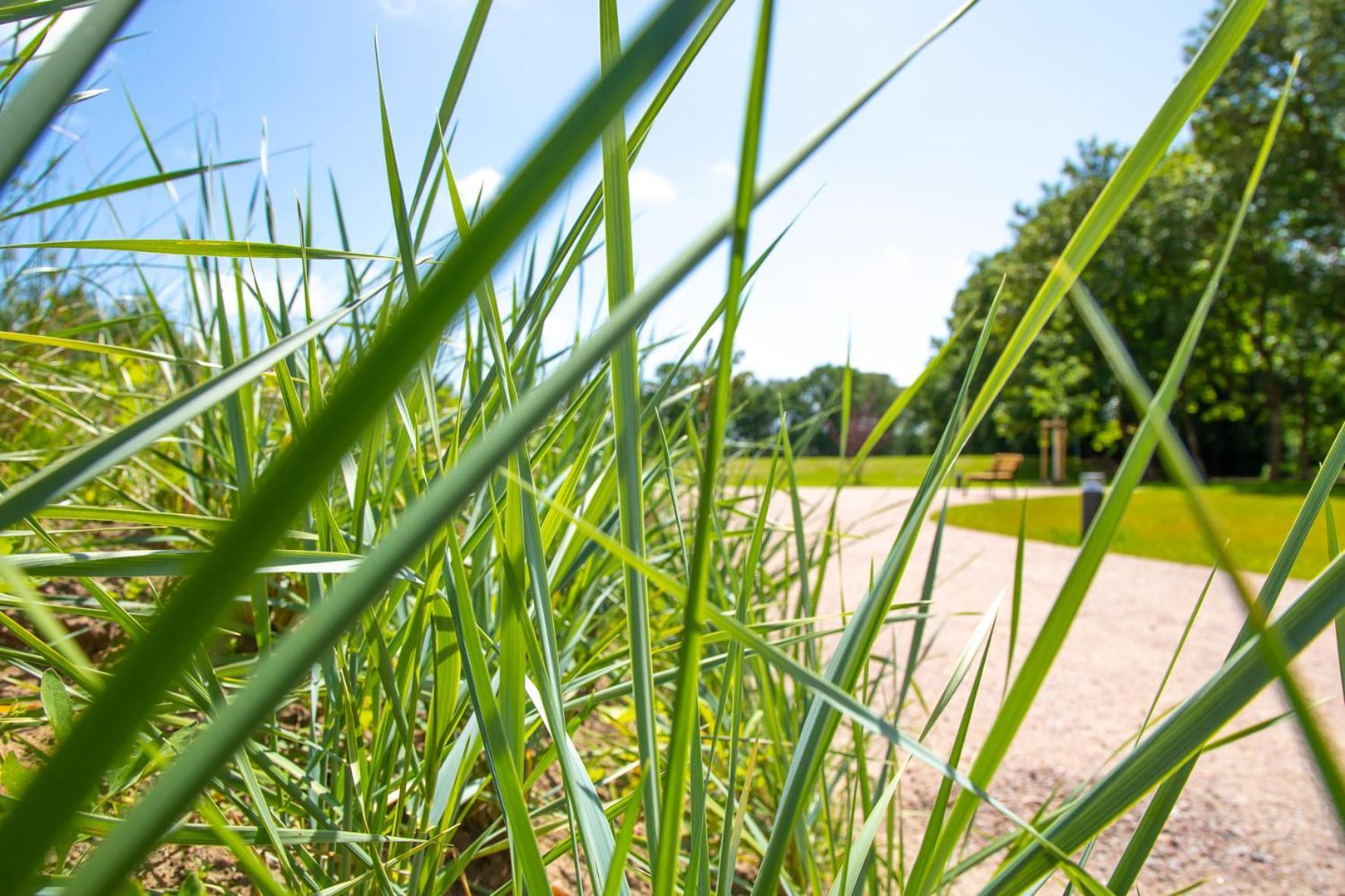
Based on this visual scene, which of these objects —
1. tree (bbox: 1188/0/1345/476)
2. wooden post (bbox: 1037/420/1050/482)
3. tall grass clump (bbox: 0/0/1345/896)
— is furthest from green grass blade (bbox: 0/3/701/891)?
wooden post (bbox: 1037/420/1050/482)

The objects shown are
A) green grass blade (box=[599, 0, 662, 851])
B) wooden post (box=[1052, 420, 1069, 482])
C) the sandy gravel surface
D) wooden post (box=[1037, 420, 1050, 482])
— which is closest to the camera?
green grass blade (box=[599, 0, 662, 851])

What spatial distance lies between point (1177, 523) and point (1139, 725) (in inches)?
202

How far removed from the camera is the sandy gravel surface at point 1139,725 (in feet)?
3.93

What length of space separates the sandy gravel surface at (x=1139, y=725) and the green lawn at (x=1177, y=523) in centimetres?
40

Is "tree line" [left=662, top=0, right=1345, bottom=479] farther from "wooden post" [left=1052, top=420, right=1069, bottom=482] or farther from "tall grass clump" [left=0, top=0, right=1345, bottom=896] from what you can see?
"tall grass clump" [left=0, top=0, right=1345, bottom=896]

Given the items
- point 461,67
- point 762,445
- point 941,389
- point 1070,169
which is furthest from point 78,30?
point 941,389

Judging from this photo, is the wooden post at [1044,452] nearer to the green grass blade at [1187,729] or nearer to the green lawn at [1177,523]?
the green lawn at [1177,523]

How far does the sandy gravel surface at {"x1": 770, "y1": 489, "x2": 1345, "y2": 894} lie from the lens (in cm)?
120

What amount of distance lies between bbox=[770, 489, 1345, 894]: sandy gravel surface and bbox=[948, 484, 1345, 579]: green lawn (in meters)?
0.40

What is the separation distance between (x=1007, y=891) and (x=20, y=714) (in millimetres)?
563

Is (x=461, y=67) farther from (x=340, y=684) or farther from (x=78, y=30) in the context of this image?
(x=340, y=684)

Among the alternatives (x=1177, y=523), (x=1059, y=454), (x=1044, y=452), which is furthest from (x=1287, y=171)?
(x=1177, y=523)

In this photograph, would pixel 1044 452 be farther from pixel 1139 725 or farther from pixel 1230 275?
pixel 1139 725

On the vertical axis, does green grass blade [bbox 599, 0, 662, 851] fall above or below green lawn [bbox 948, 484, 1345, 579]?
above
